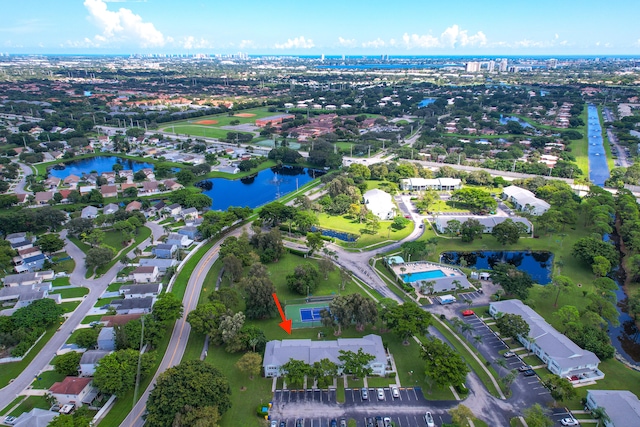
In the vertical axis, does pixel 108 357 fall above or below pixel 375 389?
above

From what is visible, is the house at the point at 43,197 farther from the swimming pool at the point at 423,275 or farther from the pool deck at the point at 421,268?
the swimming pool at the point at 423,275

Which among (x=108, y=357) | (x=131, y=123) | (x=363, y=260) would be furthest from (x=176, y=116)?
(x=108, y=357)

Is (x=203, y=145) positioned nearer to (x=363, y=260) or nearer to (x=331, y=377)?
(x=363, y=260)

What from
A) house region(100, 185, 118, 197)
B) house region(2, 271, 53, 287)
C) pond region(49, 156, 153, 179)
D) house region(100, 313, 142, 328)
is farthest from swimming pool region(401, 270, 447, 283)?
pond region(49, 156, 153, 179)

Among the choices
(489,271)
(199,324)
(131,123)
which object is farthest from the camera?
(131,123)

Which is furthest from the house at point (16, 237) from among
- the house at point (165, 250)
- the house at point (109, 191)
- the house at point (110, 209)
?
the house at point (109, 191)

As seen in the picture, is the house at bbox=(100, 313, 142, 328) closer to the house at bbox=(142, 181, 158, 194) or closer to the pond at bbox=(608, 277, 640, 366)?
the house at bbox=(142, 181, 158, 194)

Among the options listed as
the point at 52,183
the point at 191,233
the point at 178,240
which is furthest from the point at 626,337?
the point at 52,183

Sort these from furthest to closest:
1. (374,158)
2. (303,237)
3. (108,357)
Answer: (374,158)
(303,237)
(108,357)
